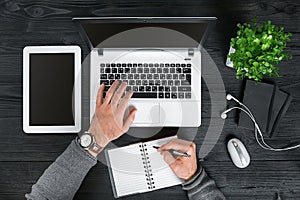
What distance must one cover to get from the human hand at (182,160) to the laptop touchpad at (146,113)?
9 cm

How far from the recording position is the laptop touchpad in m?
1.22

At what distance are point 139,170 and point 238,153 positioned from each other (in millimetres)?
304

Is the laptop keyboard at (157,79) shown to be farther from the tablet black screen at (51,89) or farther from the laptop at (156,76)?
the tablet black screen at (51,89)

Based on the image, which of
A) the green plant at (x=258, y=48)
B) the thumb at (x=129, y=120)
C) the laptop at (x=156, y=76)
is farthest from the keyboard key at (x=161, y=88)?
the green plant at (x=258, y=48)

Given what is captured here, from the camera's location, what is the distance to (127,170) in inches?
49.3

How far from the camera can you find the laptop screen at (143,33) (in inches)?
42.5

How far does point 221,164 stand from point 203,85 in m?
0.25

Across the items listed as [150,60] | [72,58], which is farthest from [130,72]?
[72,58]

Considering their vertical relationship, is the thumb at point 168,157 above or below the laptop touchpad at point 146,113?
below

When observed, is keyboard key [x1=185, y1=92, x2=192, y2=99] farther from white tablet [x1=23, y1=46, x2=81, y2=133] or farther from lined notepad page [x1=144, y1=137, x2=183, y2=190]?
white tablet [x1=23, y1=46, x2=81, y2=133]

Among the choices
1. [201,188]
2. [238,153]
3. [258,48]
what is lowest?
[201,188]

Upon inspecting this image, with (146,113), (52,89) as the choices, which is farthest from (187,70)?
(52,89)

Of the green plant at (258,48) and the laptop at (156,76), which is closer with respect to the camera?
the green plant at (258,48)

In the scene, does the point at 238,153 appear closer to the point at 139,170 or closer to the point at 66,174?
the point at 139,170
